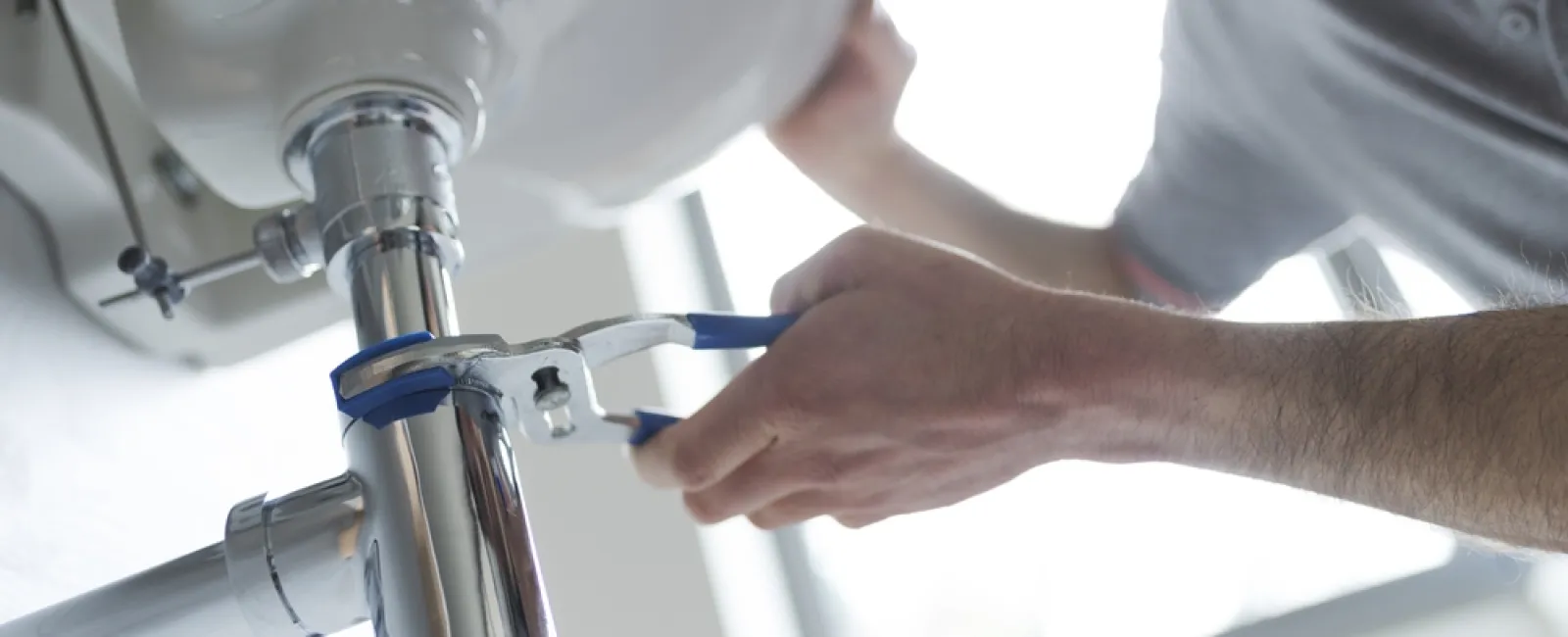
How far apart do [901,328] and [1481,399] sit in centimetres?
21


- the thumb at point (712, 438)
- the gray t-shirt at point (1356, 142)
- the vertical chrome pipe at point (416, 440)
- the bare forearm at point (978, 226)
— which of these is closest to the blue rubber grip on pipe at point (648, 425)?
the thumb at point (712, 438)

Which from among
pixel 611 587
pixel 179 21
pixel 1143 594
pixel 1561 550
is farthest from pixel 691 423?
pixel 1143 594

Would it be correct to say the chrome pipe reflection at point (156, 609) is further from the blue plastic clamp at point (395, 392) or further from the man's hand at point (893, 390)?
the man's hand at point (893, 390)

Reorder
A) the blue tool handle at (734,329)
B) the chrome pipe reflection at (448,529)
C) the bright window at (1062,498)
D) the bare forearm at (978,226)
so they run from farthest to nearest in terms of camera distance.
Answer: the bright window at (1062,498), the bare forearm at (978,226), the blue tool handle at (734,329), the chrome pipe reflection at (448,529)

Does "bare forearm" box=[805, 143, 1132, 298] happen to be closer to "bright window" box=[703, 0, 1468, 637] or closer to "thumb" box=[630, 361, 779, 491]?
"bright window" box=[703, 0, 1468, 637]

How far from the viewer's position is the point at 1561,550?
1.40ft

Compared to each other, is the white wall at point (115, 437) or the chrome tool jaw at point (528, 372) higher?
the white wall at point (115, 437)

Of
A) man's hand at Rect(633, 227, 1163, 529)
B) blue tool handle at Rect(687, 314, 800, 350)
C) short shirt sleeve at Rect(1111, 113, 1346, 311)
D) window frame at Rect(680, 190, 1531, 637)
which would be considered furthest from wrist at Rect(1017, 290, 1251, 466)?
window frame at Rect(680, 190, 1531, 637)

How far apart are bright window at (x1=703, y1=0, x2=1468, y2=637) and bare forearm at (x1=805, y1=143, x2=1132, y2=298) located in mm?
167

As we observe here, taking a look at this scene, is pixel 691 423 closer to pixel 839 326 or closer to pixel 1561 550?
pixel 839 326

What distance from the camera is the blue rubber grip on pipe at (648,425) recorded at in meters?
0.42

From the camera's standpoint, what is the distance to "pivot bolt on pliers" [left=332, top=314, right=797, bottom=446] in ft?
0.89

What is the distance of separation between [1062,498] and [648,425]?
0.90 m

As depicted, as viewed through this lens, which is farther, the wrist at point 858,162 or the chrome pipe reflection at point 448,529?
the wrist at point 858,162
